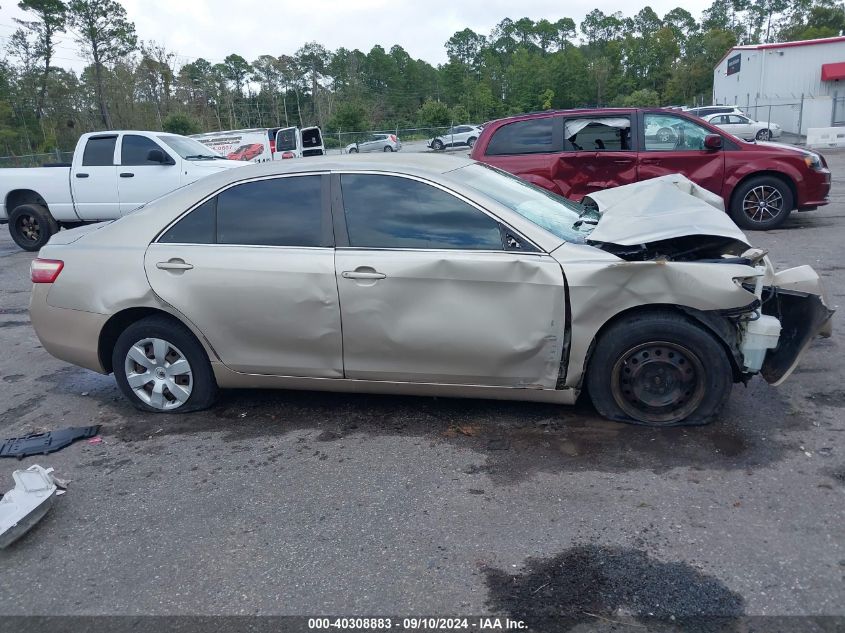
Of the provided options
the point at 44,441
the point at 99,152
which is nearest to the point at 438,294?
the point at 44,441

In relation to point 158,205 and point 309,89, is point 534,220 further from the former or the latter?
point 309,89

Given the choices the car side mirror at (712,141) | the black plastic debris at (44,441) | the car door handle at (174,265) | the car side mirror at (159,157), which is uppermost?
the car side mirror at (159,157)

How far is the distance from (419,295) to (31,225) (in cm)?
1080

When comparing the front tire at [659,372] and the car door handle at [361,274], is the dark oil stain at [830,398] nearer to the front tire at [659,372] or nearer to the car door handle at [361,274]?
the front tire at [659,372]

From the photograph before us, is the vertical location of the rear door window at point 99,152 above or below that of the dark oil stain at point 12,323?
above

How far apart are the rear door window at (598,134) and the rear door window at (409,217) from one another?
6.09 m

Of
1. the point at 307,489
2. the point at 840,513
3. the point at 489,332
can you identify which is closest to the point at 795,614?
the point at 840,513

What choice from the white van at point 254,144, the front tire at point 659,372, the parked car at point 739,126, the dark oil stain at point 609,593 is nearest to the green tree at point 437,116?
the parked car at point 739,126

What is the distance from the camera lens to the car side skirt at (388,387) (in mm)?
4059

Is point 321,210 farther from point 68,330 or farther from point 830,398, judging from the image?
point 830,398

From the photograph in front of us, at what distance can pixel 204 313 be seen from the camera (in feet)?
14.3

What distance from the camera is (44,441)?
4398 mm

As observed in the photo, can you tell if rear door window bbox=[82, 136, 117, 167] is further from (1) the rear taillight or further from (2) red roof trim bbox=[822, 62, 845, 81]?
(2) red roof trim bbox=[822, 62, 845, 81]

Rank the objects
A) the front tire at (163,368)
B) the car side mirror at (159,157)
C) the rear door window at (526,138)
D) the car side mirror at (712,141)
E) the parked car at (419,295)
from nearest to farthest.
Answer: the parked car at (419,295) → the front tire at (163,368) → the car side mirror at (712,141) → the rear door window at (526,138) → the car side mirror at (159,157)
